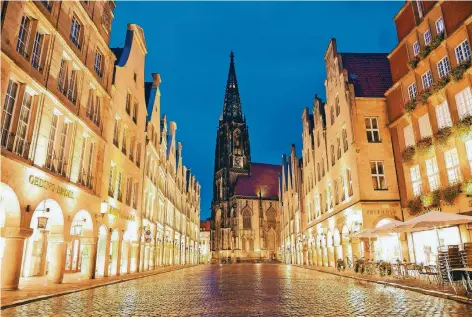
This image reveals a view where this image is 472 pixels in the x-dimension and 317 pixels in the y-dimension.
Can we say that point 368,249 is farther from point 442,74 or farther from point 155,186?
point 155,186

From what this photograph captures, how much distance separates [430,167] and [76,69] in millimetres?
21248

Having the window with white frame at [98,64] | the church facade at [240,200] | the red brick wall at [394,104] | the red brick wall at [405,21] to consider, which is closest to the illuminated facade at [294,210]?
the church facade at [240,200]

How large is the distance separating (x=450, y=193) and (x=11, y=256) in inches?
791

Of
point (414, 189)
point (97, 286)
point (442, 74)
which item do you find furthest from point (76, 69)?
point (414, 189)

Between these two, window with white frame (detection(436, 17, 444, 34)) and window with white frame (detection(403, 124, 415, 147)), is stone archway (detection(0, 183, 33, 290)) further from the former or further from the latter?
window with white frame (detection(436, 17, 444, 34))

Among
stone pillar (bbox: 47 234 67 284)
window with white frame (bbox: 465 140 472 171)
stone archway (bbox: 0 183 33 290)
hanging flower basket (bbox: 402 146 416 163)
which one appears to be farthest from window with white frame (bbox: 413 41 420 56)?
stone archway (bbox: 0 183 33 290)

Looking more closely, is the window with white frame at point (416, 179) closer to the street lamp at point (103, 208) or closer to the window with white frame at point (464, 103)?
the window with white frame at point (464, 103)

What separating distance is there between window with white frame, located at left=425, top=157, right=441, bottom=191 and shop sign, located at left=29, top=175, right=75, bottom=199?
65.8 feet

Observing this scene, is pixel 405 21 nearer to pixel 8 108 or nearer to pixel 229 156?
pixel 8 108

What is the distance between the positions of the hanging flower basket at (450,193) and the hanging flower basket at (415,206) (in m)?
3.04

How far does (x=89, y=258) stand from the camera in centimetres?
1895

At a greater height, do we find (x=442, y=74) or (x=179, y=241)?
(x=442, y=74)

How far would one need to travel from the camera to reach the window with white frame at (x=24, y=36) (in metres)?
13.6

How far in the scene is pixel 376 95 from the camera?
2841 centimetres
